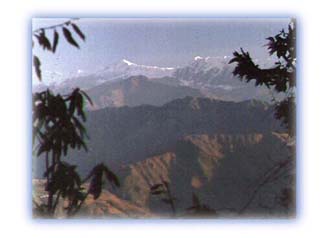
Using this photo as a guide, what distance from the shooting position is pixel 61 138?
2775 mm

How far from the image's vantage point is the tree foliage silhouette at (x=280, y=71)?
278cm

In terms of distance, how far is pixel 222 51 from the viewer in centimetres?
278

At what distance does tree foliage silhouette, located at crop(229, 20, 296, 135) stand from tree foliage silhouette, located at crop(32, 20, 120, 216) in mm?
706

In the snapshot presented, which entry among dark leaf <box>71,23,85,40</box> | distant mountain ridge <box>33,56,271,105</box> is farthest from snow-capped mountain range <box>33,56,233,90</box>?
dark leaf <box>71,23,85,40</box>

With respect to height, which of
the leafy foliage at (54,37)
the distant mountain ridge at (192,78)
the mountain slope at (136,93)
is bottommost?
the mountain slope at (136,93)

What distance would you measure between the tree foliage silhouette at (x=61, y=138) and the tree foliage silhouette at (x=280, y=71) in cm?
71

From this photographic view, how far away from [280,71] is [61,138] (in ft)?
3.35

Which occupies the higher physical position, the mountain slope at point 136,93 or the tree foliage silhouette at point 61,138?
the mountain slope at point 136,93

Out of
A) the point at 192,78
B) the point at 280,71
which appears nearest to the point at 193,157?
the point at 192,78

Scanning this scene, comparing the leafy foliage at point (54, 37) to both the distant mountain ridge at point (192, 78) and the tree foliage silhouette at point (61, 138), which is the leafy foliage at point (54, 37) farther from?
the distant mountain ridge at point (192, 78)

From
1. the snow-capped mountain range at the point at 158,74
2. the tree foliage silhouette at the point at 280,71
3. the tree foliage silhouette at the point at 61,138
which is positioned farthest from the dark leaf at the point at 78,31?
the tree foliage silhouette at the point at 280,71

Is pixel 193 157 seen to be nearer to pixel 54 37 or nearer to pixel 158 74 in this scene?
pixel 158 74

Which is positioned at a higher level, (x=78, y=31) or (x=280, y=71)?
(x=78, y=31)
